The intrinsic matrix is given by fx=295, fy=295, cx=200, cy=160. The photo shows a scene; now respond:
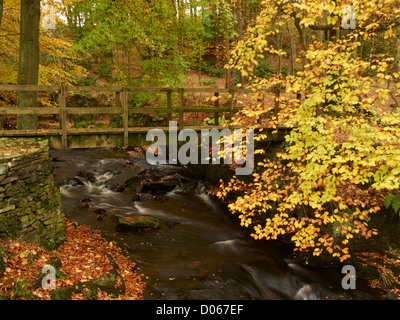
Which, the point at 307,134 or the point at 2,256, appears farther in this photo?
the point at 307,134

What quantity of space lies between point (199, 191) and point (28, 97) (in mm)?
7883

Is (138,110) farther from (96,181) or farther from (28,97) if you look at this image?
(96,181)

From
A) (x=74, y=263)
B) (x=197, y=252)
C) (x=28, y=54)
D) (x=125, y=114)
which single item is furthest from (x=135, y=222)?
(x=28, y=54)

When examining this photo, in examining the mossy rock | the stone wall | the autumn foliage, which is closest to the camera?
the autumn foliage

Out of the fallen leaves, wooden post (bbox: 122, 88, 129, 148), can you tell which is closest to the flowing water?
the fallen leaves

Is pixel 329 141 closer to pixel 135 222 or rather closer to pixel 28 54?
pixel 135 222

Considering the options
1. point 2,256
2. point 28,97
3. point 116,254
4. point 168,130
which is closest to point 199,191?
point 168,130

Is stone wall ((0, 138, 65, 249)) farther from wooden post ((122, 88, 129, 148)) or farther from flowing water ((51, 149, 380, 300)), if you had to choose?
flowing water ((51, 149, 380, 300))

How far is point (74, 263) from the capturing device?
21.8 feet

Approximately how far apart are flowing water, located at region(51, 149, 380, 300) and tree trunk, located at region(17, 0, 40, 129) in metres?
3.59

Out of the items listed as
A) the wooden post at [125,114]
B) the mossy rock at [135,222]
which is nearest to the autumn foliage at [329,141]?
the mossy rock at [135,222]

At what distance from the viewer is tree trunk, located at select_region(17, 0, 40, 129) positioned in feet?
30.4

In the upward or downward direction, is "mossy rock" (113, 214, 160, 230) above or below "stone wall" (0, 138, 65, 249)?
below

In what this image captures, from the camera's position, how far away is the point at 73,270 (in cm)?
633
